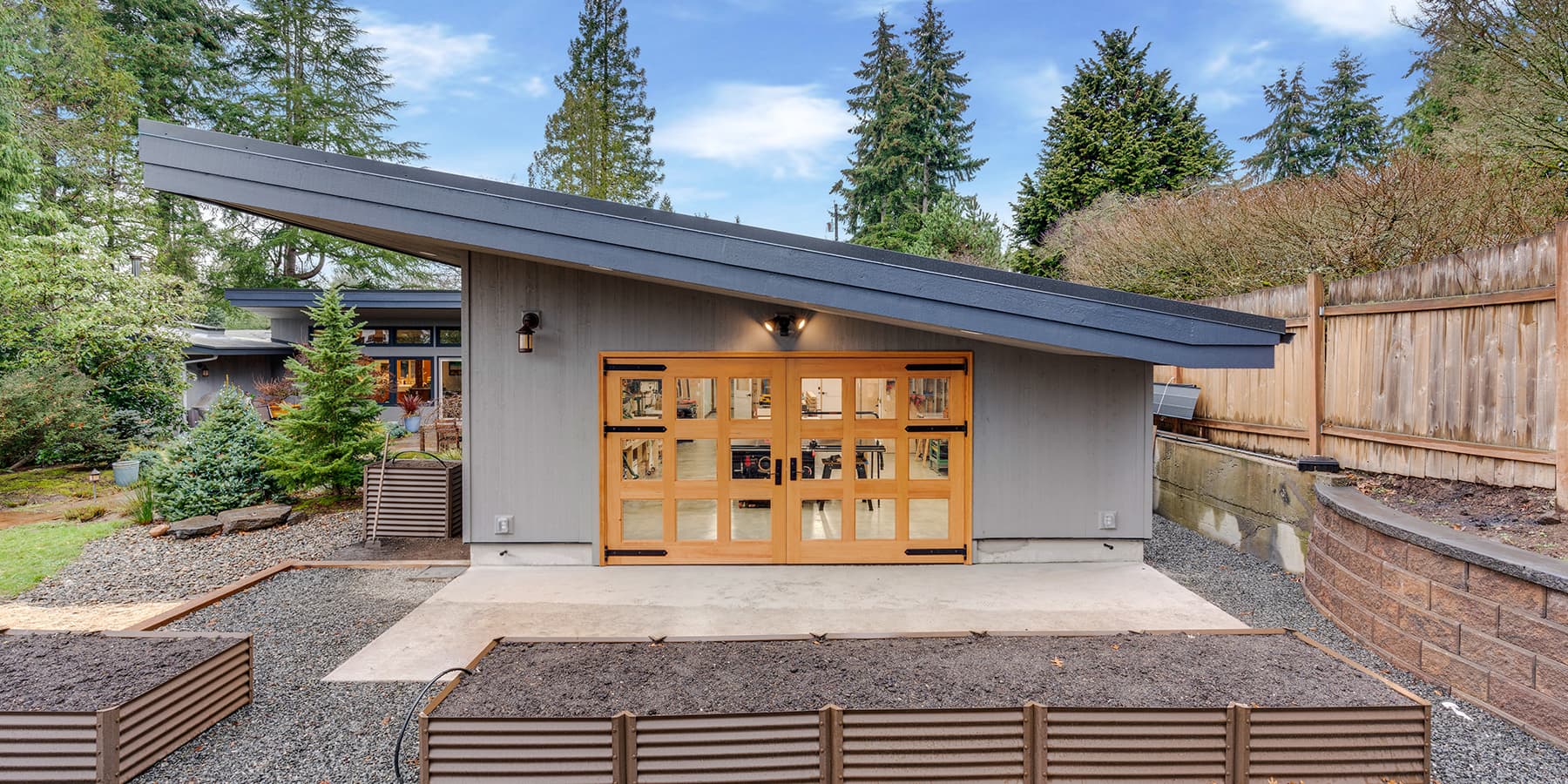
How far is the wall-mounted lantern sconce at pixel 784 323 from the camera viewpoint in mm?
5133

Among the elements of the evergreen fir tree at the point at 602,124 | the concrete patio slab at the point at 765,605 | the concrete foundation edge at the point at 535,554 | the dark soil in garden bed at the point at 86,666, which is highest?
the evergreen fir tree at the point at 602,124

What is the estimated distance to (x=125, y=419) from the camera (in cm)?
989

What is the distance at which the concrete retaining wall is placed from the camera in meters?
5.07

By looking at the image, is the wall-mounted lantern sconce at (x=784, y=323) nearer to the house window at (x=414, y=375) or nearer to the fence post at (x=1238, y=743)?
the fence post at (x=1238, y=743)

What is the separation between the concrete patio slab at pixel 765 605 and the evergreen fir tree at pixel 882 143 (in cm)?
1936

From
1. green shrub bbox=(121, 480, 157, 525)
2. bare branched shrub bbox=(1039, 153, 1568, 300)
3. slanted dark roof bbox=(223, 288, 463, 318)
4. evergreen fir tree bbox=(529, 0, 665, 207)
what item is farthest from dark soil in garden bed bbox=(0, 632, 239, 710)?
evergreen fir tree bbox=(529, 0, 665, 207)

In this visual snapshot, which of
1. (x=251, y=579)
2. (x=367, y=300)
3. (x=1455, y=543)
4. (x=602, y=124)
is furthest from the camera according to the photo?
(x=602, y=124)

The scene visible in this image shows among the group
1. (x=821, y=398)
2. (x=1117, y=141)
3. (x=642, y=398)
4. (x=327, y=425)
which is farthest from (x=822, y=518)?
(x=1117, y=141)

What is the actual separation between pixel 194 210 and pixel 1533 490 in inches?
1054

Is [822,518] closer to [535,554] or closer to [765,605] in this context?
[765,605]

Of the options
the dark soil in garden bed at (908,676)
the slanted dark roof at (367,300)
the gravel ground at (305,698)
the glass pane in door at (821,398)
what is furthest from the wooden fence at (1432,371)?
the slanted dark roof at (367,300)

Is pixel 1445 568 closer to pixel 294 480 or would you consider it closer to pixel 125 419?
pixel 294 480

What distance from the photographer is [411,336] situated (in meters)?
16.0

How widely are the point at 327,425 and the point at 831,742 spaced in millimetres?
7297
